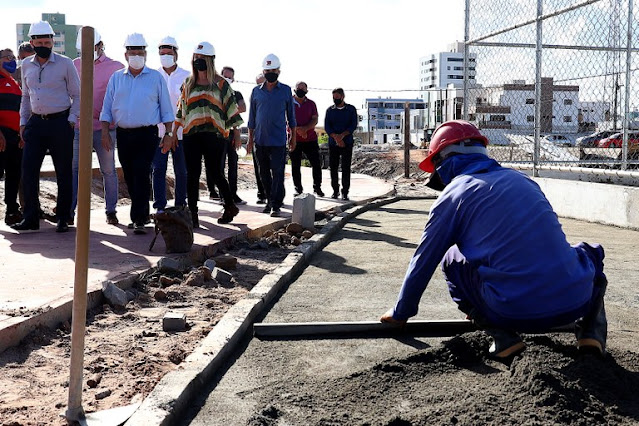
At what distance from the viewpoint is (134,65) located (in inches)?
326

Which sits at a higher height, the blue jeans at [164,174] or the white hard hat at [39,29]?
the white hard hat at [39,29]

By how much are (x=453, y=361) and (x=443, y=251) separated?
556 millimetres

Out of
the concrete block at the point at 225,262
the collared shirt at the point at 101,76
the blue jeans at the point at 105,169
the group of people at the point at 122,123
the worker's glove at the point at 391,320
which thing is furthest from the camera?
the collared shirt at the point at 101,76

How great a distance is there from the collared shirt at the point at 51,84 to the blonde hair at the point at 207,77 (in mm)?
1181

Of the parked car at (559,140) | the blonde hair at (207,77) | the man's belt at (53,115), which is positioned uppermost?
the blonde hair at (207,77)

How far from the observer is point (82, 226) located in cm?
314

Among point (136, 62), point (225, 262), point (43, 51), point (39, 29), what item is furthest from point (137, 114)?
point (225, 262)

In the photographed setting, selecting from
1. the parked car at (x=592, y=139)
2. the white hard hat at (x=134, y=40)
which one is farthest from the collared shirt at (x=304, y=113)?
the white hard hat at (x=134, y=40)

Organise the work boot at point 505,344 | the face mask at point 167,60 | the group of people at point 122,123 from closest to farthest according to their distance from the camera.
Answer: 1. the work boot at point 505,344
2. the group of people at point 122,123
3. the face mask at point 167,60

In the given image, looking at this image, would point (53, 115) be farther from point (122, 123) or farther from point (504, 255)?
point (504, 255)

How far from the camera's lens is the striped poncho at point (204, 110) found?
8.78 m

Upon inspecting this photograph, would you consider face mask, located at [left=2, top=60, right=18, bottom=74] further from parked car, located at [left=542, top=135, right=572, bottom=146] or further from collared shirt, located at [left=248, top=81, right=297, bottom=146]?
parked car, located at [left=542, top=135, right=572, bottom=146]

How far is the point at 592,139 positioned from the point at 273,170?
6.36m

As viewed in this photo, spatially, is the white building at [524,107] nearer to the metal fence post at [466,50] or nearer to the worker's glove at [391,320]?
the metal fence post at [466,50]
